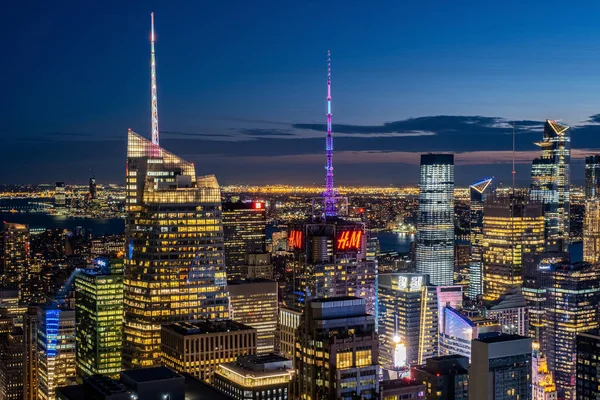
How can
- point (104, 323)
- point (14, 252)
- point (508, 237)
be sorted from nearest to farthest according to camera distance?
point (104, 323) < point (508, 237) < point (14, 252)

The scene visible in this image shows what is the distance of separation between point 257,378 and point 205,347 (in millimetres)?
10940

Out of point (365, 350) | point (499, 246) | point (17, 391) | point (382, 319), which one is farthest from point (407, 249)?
point (365, 350)

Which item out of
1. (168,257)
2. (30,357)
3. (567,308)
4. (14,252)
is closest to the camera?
(168,257)

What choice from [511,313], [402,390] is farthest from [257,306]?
[402,390]

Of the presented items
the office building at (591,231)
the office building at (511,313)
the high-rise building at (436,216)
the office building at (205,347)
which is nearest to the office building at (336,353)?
the office building at (205,347)

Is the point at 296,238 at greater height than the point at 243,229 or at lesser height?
greater

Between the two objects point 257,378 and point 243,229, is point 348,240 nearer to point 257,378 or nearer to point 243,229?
point 243,229

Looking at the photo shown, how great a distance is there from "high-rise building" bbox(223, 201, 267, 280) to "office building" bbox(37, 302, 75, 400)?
46.0 m

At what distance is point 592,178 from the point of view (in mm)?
161125

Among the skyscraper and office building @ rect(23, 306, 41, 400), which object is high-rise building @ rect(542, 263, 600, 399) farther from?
office building @ rect(23, 306, 41, 400)

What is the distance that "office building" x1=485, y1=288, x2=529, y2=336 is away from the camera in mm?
90375

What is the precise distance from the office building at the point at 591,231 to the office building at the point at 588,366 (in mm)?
80657

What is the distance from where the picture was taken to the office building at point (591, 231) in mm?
143500

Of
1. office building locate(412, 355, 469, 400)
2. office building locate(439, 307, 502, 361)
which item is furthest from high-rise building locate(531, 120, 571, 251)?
office building locate(412, 355, 469, 400)
